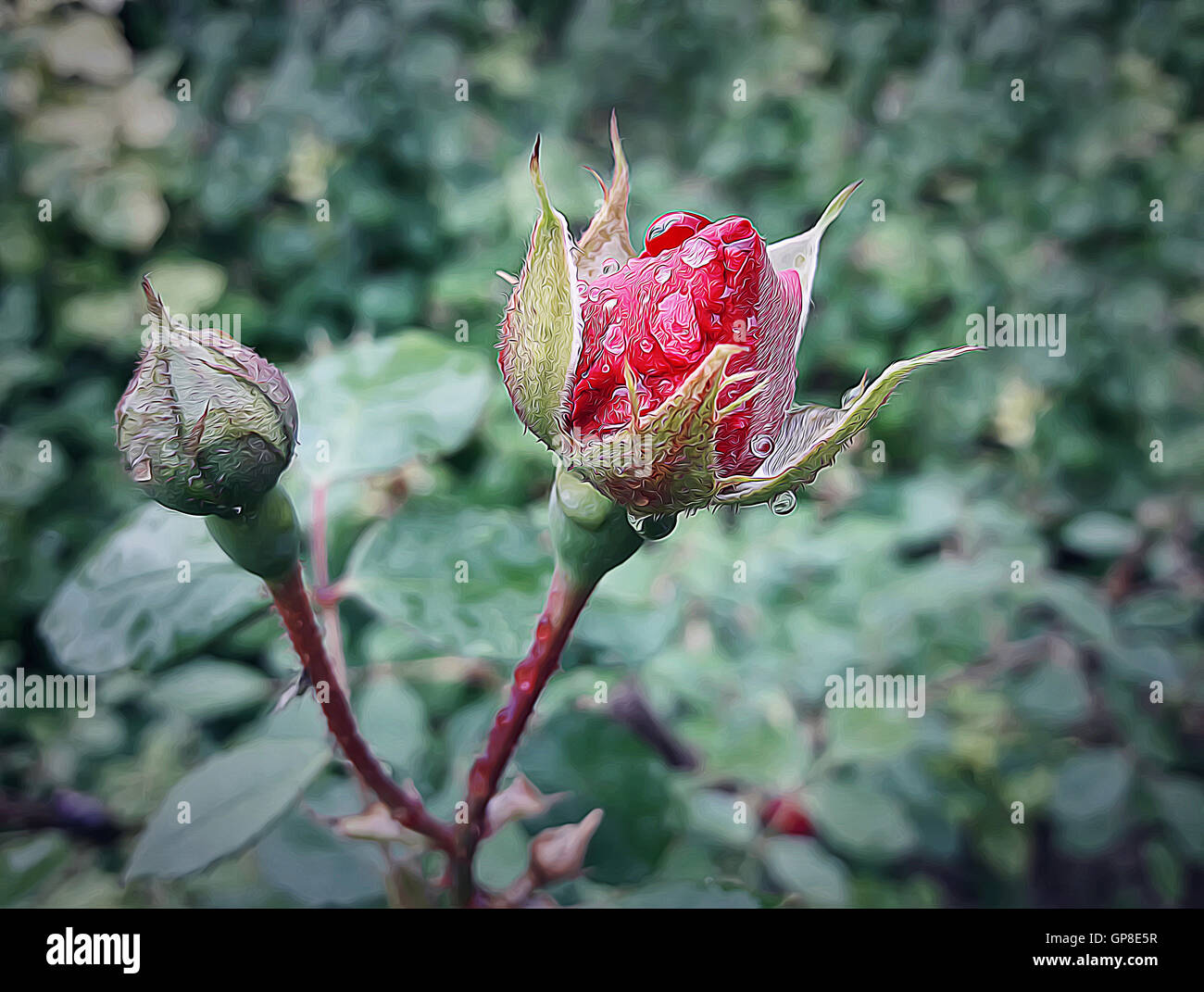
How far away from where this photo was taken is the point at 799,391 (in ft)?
2.55

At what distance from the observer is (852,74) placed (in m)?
0.82

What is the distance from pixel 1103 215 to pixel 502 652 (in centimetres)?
73

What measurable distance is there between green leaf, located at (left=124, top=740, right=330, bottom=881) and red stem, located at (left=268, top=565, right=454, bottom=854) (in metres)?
0.06

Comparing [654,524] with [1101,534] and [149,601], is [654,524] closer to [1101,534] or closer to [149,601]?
[149,601]

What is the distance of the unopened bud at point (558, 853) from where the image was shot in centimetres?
44

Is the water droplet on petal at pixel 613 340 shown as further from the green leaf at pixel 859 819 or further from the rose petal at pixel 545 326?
the green leaf at pixel 859 819

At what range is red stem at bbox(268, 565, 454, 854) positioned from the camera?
38cm

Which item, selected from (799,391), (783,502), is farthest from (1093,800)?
(783,502)

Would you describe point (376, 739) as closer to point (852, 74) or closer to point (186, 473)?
point (186, 473)

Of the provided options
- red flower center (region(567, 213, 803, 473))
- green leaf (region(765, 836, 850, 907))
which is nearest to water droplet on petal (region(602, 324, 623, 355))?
red flower center (region(567, 213, 803, 473))

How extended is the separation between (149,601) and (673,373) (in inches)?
12.5

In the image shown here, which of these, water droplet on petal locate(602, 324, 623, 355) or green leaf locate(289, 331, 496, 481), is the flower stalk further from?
green leaf locate(289, 331, 496, 481)
